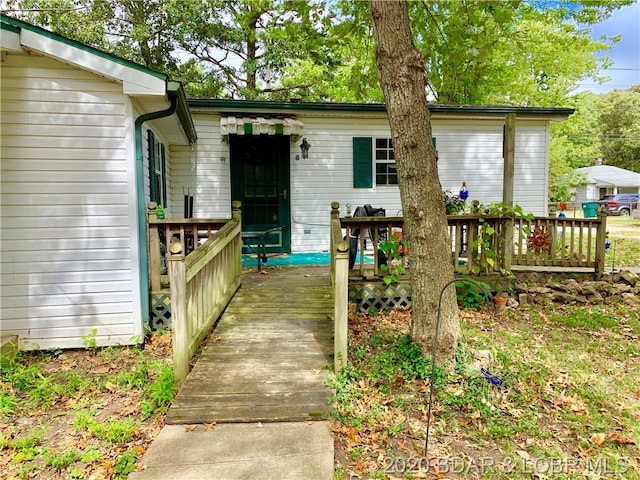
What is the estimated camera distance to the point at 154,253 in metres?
4.49

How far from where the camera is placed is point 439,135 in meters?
8.62

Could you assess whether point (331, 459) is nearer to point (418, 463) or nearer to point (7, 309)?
point (418, 463)

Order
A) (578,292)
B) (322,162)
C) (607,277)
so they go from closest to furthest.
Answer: (578,292) → (607,277) → (322,162)

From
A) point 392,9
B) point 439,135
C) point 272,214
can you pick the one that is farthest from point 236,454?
point 439,135

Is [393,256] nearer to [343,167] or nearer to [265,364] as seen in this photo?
[265,364]

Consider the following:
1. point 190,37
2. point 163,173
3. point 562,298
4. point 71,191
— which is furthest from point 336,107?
point 190,37

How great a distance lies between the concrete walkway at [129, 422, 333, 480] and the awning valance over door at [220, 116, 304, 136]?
17.8ft

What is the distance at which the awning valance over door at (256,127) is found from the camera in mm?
7023

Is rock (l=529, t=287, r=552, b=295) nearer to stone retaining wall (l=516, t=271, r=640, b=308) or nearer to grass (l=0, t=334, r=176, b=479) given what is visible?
stone retaining wall (l=516, t=271, r=640, b=308)

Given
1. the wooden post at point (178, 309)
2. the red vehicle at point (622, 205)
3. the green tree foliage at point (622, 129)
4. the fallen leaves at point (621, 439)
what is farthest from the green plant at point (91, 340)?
the green tree foliage at point (622, 129)

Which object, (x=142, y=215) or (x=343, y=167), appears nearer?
(x=142, y=215)

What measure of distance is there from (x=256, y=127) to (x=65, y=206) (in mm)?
3779

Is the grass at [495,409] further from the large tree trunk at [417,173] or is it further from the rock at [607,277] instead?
the rock at [607,277]

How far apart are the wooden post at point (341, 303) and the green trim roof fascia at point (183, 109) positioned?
2484mm
